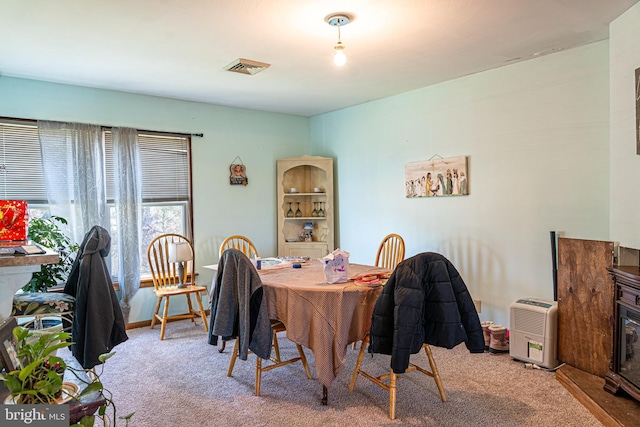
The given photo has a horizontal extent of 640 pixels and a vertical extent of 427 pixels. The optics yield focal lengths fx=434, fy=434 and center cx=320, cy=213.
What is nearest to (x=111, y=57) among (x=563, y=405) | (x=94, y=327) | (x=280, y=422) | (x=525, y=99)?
(x=94, y=327)

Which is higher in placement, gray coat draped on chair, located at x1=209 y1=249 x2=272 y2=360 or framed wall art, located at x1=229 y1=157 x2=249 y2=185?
framed wall art, located at x1=229 y1=157 x2=249 y2=185

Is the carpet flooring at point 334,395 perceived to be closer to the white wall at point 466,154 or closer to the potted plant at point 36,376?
the white wall at point 466,154

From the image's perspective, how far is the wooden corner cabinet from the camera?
5.29 meters

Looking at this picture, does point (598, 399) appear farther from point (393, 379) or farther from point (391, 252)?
point (391, 252)

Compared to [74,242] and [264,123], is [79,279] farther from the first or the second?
[264,123]

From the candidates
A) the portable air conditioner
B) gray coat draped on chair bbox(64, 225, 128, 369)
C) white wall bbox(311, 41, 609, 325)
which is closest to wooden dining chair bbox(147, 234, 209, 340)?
gray coat draped on chair bbox(64, 225, 128, 369)

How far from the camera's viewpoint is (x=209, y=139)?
193 inches

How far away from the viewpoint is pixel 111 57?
3285 millimetres

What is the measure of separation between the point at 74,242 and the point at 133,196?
683 mm

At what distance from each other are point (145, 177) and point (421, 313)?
332 cm

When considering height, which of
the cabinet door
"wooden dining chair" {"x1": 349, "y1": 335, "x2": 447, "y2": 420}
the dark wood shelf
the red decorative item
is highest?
the red decorative item

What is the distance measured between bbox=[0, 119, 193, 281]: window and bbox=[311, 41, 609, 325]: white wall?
206cm

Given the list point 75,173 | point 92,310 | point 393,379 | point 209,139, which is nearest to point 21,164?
point 75,173

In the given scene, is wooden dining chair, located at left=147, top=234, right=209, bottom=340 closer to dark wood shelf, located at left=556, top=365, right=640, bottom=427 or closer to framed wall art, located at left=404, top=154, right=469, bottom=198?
framed wall art, located at left=404, top=154, right=469, bottom=198
